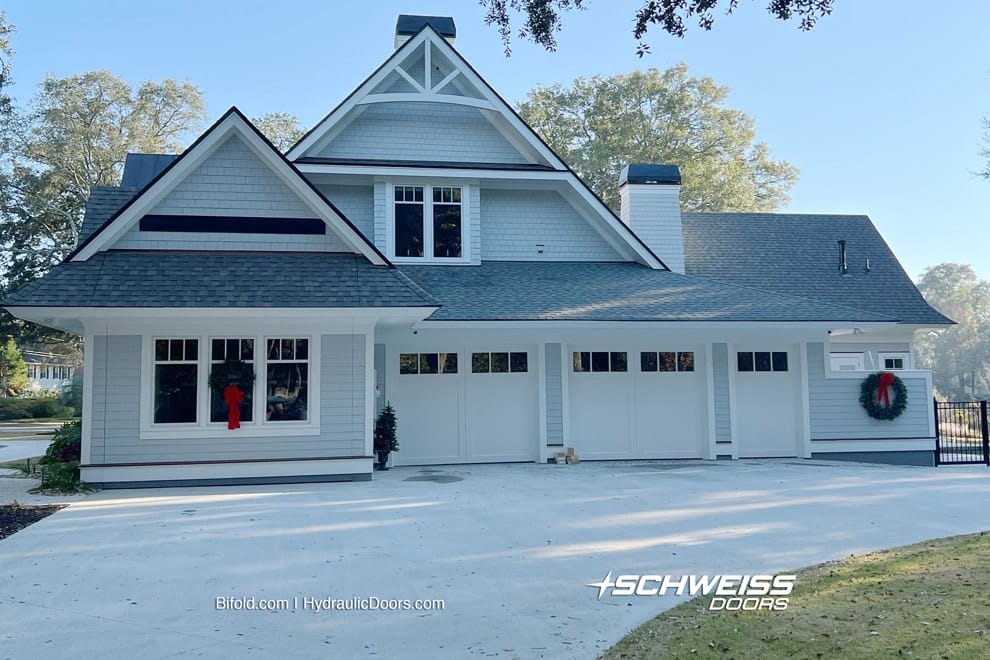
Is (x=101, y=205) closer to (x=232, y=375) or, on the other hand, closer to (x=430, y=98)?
(x=232, y=375)

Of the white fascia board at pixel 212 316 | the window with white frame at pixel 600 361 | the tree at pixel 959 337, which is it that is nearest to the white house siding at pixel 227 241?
the white fascia board at pixel 212 316

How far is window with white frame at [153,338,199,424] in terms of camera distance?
11438 mm

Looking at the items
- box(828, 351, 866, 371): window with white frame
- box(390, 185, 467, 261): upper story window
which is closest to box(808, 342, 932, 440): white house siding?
box(828, 351, 866, 371): window with white frame

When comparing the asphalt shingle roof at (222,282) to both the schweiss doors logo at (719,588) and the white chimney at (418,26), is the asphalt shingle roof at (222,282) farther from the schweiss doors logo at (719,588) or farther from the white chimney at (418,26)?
the white chimney at (418,26)

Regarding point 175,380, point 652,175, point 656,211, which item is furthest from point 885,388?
point 175,380

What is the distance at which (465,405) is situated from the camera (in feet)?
46.6

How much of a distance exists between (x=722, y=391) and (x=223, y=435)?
935cm

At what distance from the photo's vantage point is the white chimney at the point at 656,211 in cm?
1734

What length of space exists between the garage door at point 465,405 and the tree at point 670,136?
22027 millimetres

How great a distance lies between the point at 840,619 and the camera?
16.0 feet

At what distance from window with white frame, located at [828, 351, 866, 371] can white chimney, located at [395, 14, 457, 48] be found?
39.0 ft

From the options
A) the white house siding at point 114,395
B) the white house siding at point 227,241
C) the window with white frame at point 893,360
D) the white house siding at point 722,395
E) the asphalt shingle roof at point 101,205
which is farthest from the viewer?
the window with white frame at point 893,360

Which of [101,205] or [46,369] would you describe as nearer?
[101,205]

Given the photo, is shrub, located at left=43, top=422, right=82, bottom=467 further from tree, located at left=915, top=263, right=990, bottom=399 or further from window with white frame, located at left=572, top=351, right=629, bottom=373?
tree, located at left=915, top=263, right=990, bottom=399
